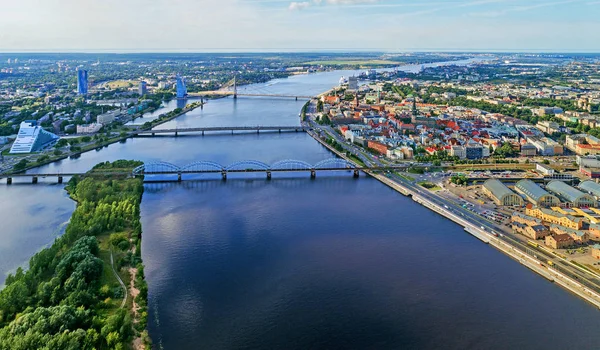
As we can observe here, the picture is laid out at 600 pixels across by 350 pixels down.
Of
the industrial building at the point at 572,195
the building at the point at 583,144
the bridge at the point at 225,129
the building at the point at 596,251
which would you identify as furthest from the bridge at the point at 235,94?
the building at the point at 596,251

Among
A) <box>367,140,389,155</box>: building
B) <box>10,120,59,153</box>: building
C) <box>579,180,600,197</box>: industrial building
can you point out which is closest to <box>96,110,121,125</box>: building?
<box>10,120,59,153</box>: building

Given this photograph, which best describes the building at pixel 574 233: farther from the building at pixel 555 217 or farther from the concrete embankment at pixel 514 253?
the concrete embankment at pixel 514 253

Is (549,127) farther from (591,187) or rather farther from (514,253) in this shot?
(514,253)

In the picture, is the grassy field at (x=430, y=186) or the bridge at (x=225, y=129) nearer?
the grassy field at (x=430, y=186)

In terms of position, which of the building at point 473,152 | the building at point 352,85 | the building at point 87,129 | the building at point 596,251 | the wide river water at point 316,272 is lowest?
the wide river water at point 316,272

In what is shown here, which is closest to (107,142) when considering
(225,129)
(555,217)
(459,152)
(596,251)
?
(225,129)

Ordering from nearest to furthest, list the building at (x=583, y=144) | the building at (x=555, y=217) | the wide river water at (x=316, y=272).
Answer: the wide river water at (x=316, y=272) → the building at (x=555, y=217) → the building at (x=583, y=144)

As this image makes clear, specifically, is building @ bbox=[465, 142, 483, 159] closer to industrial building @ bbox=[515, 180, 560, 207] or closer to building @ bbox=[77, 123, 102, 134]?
industrial building @ bbox=[515, 180, 560, 207]
